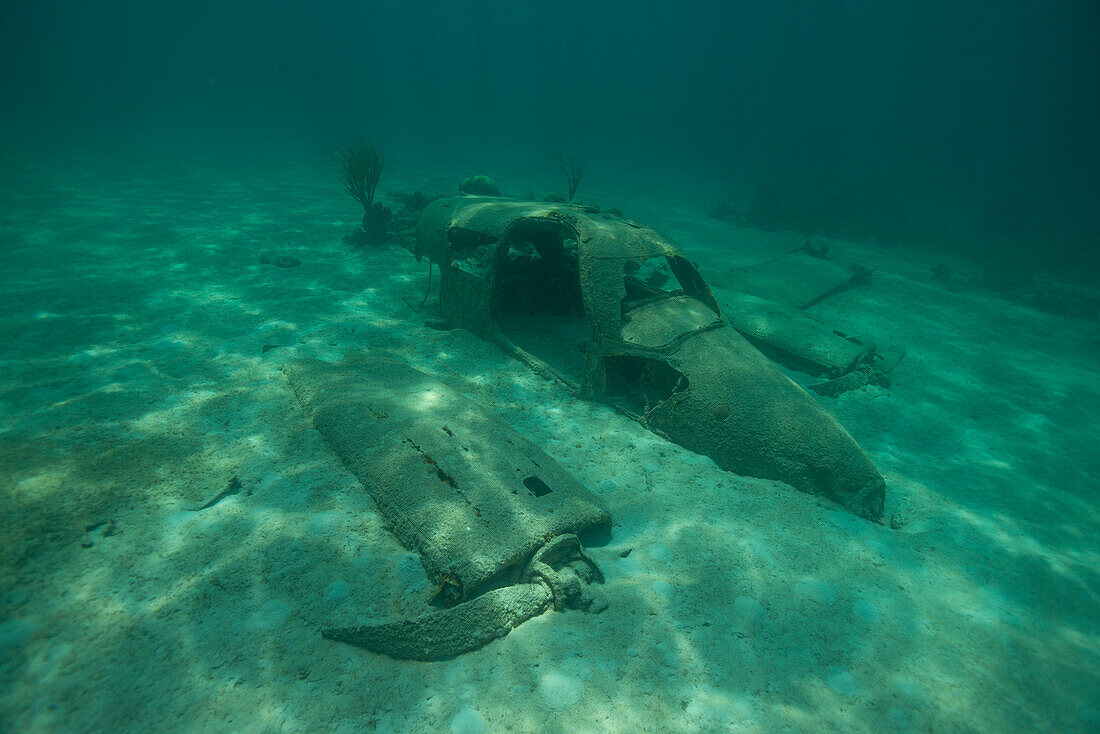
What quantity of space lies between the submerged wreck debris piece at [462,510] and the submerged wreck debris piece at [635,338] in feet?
4.87

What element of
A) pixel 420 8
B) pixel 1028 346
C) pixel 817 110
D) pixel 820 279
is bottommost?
pixel 1028 346

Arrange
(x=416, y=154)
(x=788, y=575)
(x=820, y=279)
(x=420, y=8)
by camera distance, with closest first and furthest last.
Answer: (x=788, y=575) < (x=820, y=279) < (x=416, y=154) < (x=420, y=8)

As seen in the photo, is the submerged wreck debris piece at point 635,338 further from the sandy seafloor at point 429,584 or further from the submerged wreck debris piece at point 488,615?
the submerged wreck debris piece at point 488,615

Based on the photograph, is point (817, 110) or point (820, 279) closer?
point (820, 279)

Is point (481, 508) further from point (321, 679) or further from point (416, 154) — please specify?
point (416, 154)

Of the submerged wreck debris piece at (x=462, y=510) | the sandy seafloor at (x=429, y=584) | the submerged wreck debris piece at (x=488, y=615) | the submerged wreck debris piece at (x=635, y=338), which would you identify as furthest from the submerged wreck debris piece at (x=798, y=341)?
the submerged wreck debris piece at (x=488, y=615)

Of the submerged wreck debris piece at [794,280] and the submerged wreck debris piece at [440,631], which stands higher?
the submerged wreck debris piece at [794,280]

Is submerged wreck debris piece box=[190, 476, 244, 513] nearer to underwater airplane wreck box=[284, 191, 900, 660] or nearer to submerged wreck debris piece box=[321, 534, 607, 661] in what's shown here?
underwater airplane wreck box=[284, 191, 900, 660]

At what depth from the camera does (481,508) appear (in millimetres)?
2701

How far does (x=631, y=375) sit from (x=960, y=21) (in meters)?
127

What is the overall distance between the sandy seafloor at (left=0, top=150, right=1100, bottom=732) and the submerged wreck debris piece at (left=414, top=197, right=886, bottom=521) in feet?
0.87

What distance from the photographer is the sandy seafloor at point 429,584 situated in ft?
6.62

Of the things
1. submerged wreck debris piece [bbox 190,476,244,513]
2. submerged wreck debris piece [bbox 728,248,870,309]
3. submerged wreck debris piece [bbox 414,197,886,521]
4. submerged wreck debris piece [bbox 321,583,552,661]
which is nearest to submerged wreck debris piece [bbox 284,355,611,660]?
submerged wreck debris piece [bbox 321,583,552,661]

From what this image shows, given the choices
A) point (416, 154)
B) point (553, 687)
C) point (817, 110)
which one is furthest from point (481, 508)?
point (817, 110)
